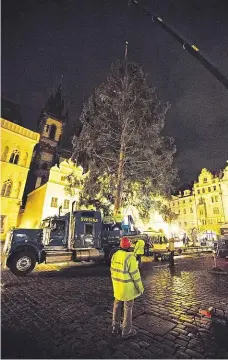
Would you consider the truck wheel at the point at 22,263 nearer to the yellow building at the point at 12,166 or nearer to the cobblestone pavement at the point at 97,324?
the cobblestone pavement at the point at 97,324

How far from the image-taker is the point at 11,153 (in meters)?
25.9

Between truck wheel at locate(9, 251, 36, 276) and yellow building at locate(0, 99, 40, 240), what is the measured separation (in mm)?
16294

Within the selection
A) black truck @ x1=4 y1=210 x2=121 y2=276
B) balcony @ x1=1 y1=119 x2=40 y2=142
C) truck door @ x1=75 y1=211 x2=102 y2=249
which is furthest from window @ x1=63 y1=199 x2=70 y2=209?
truck door @ x1=75 y1=211 x2=102 y2=249

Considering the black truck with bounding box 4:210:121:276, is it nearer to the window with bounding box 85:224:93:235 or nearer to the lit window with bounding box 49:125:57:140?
the window with bounding box 85:224:93:235

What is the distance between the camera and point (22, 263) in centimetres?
962

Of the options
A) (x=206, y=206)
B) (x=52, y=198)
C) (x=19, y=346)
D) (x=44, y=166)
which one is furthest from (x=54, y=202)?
(x=206, y=206)

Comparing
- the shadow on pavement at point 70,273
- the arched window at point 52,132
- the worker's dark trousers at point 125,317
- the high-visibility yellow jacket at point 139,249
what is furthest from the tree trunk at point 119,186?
the arched window at point 52,132

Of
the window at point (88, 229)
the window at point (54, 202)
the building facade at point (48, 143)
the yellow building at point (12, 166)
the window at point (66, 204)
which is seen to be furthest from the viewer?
the building facade at point (48, 143)

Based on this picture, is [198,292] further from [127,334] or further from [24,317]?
[24,317]

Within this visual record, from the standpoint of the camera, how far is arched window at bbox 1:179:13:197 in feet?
80.6

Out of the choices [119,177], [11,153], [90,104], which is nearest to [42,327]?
[119,177]

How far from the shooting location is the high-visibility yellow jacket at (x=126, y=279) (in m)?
3.67

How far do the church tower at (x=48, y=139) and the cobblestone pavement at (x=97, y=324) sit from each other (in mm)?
33883

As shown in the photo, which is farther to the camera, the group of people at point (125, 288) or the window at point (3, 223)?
the window at point (3, 223)
